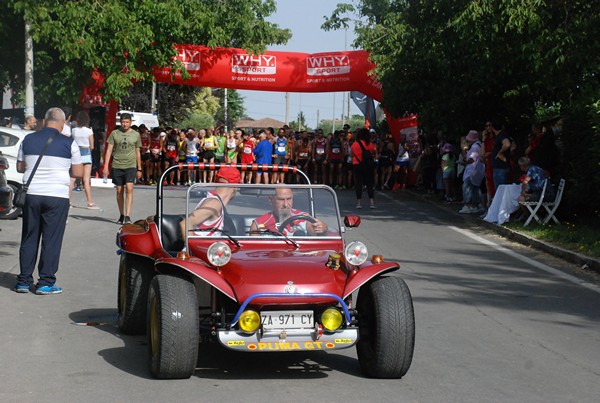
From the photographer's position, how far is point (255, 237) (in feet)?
25.5

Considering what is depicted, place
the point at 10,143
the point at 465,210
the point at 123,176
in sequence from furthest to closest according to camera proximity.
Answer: the point at 465,210 < the point at 10,143 < the point at 123,176

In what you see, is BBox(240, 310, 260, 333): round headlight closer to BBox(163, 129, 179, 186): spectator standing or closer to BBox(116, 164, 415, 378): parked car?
BBox(116, 164, 415, 378): parked car

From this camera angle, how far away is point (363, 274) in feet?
23.0

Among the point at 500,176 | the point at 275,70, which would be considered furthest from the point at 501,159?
the point at 275,70

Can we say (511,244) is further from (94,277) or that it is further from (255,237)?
(255,237)

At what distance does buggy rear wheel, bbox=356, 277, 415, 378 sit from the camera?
22.3 ft

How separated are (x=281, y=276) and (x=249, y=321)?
36cm

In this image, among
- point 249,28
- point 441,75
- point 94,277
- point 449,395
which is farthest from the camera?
point 249,28

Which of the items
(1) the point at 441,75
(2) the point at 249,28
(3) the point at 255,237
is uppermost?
(2) the point at 249,28

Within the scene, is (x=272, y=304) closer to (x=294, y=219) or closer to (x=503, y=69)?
(x=294, y=219)

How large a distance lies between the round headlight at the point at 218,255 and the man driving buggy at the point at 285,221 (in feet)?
3.13

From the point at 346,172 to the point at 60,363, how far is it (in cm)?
2622

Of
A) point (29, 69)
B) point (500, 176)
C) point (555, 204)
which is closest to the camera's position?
point (555, 204)

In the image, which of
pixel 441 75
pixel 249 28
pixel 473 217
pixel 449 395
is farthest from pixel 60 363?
pixel 249 28
